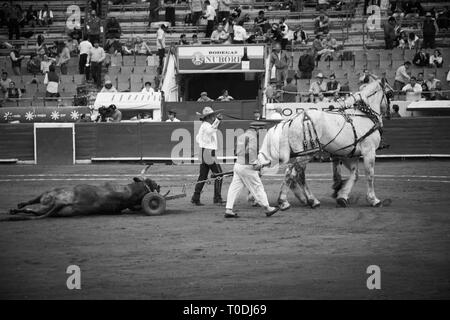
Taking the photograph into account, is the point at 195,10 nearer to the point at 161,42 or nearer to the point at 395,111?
the point at 161,42

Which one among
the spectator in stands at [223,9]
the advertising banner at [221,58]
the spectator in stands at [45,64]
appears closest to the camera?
the advertising banner at [221,58]

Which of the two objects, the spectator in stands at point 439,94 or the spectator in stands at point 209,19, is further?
the spectator in stands at point 209,19

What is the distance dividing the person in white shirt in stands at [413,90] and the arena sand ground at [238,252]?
398 inches

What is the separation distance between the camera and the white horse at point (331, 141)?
59.4 ft

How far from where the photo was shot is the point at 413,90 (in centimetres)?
3025

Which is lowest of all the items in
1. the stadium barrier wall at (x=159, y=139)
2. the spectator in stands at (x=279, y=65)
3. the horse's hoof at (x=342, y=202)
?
the stadium barrier wall at (x=159, y=139)

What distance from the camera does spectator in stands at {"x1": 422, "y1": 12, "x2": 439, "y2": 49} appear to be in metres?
32.8

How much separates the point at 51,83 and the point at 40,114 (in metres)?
3.01

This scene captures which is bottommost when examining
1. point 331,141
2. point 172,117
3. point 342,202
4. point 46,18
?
point 172,117

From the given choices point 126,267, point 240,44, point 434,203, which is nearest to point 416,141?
point 240,44

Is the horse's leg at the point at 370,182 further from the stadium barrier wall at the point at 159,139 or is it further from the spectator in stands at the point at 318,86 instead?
the spectator in stands at the point at 318,86

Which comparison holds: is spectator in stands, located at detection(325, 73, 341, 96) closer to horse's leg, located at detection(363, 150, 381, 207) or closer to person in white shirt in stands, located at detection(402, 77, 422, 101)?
person in white shirt in stands, located at detection(402, 77, 422, 101)

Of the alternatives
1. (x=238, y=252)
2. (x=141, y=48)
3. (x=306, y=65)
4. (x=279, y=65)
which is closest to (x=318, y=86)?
(x=306, y=65)

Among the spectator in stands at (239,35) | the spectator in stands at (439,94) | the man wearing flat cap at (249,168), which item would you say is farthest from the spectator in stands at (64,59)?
the man wearing flat cap at (249,168)
